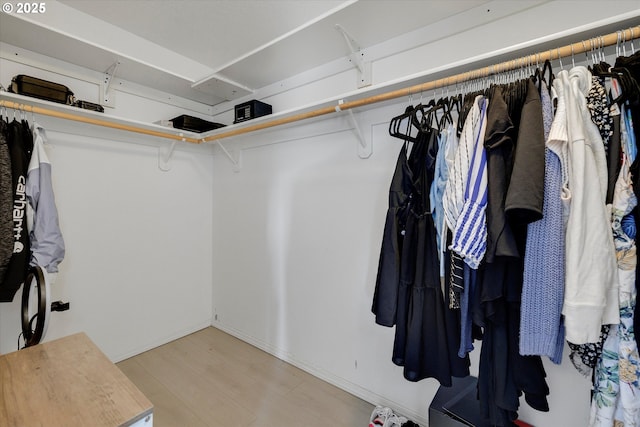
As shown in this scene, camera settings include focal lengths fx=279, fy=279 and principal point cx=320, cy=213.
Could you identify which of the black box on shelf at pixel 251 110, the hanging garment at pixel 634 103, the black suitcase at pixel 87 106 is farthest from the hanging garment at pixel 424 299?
the black suitcase at pixel 87 106

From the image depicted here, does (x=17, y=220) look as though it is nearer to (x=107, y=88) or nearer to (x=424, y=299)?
(x=107, y=88)

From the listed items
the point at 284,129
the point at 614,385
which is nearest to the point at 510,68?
the point at 614,385

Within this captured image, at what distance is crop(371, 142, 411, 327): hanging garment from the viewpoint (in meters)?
1.15

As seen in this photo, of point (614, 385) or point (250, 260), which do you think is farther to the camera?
point (250, 260)

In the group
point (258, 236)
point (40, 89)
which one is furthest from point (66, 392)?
point (40, 89)

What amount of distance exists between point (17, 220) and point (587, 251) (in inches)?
98.6

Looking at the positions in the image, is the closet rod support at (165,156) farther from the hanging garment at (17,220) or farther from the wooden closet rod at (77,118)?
the hanging garment at (17,220)

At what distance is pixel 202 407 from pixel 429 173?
6.25 feet

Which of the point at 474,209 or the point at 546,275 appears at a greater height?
the point at 474,209

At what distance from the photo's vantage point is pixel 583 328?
29.0 inches

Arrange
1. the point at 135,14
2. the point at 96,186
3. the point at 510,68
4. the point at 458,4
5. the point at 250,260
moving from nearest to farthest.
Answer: the point at 510,68 → the point at 458,4 → the point at 135,14 → the point at 96,186 → the point at 250,260

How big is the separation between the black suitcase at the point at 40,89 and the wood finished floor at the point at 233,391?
1918 millimetres

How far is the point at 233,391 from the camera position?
6.18 ft

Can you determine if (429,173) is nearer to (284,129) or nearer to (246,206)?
(284,129)
